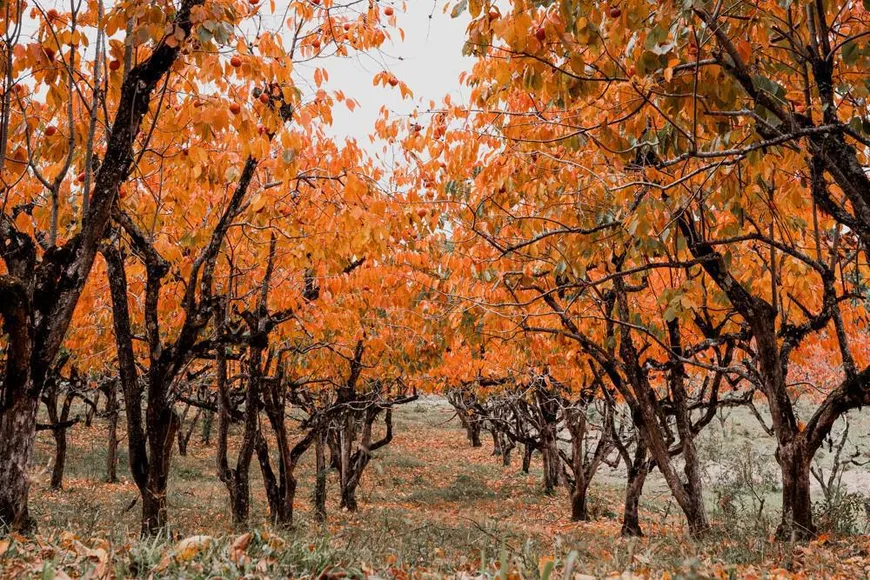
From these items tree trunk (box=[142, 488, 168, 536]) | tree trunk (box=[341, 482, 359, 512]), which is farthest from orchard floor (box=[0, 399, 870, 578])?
tree trunk (box=[341, 482, 359, 512])

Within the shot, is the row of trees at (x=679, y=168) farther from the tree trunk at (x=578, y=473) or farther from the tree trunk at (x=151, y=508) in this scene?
the tree trunk at (x=578, y=473)

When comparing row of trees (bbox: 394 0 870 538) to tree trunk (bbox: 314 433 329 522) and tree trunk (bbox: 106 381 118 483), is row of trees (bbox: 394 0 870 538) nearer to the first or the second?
tree trunk (bbox: 314 433 329 522)

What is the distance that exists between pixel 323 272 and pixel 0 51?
577 centimetres

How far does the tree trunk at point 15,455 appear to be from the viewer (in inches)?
150

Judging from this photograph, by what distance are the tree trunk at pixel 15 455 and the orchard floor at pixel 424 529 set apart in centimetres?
31

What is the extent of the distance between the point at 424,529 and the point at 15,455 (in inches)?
240

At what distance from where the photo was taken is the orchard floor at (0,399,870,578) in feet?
8.99

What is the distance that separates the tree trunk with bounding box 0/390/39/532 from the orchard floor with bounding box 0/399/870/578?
31cm

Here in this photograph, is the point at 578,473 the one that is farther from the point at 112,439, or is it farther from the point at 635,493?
the point at 112,439

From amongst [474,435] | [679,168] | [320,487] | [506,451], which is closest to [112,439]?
[320,487]

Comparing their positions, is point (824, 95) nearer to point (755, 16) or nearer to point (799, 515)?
point (755, 16)

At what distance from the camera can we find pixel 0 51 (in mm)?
3969

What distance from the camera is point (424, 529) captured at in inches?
347

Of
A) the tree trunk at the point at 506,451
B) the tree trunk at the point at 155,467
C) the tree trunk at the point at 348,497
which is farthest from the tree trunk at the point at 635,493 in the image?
the tree trunk at the point at 506,451
